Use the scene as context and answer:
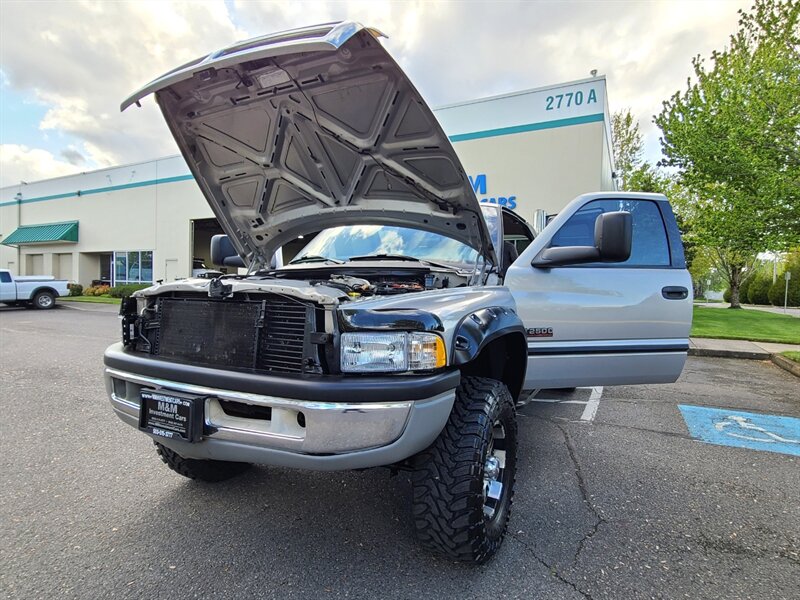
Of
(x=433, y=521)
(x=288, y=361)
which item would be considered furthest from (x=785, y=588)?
(x=288, y=361)

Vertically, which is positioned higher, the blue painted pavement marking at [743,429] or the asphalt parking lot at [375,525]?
the blue painted pavement marking at [743,429]

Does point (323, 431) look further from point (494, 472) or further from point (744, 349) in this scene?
point (744, 349)

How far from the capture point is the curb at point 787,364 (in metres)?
6.96

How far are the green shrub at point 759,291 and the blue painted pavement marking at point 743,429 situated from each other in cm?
4651

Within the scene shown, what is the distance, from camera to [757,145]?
307 inches

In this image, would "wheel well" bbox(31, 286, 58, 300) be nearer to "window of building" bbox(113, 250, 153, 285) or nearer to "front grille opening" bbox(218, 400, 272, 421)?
"window of building" bbox(113, 250, 153, 285)

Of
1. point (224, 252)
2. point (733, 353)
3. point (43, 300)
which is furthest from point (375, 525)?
point (43, 300)

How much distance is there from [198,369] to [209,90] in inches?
67.6

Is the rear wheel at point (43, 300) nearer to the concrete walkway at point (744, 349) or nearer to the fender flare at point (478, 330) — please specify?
the fender flare at point (478, 330)

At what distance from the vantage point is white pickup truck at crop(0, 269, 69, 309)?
16.1m

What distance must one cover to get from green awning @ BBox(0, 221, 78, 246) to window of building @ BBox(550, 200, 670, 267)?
101 feet

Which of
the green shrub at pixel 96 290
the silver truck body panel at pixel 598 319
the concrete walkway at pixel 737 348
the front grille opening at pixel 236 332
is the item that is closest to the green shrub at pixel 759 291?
the concrete walkway at pixel 737 348

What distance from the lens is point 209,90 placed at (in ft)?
8.73

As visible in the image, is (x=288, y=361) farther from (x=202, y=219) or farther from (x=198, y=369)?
(x=202, y=219)
